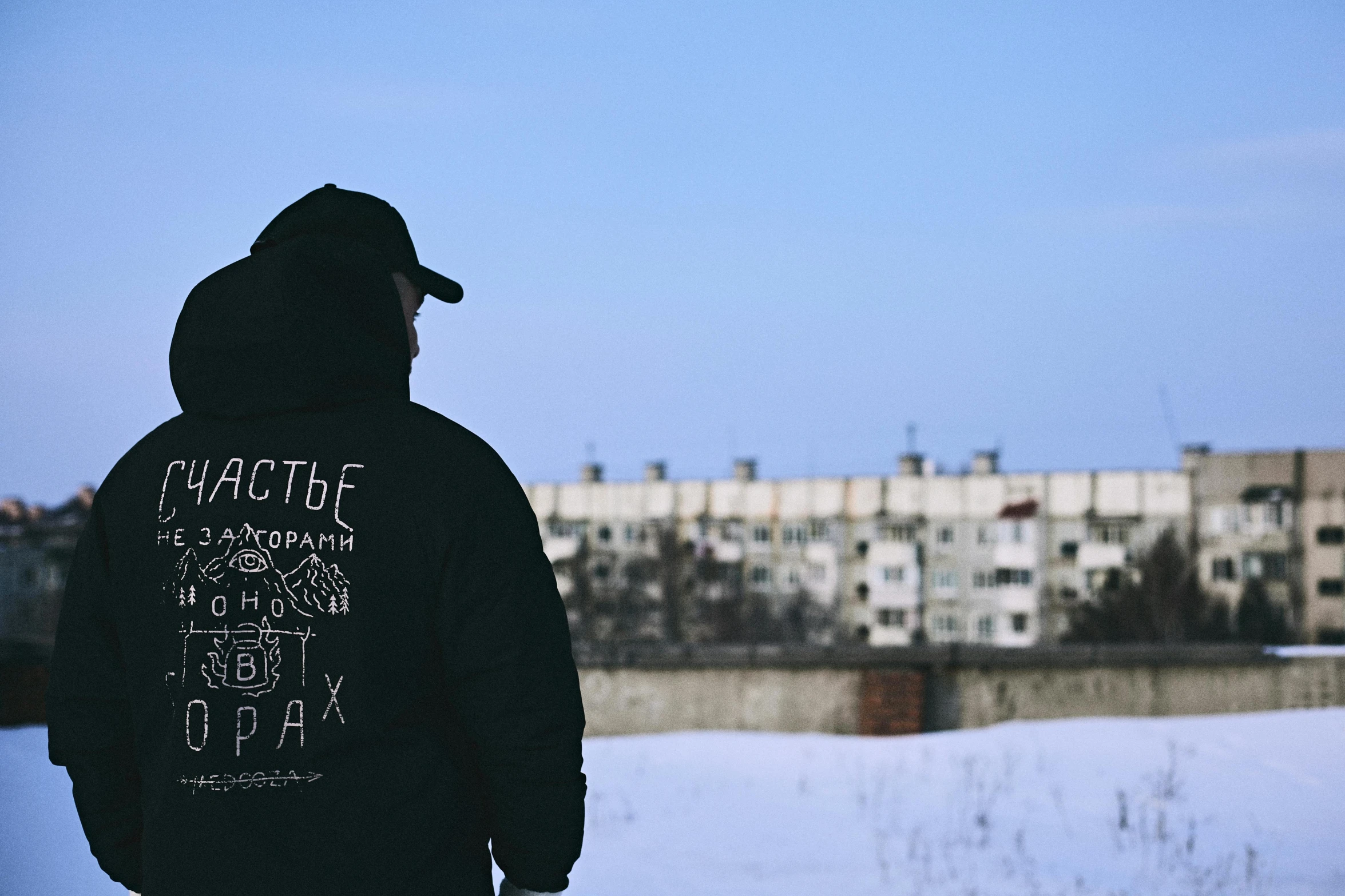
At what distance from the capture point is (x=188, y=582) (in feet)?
5.85

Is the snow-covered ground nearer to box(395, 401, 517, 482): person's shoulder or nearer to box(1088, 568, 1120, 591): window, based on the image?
box(395, 401, 517, 482): person's shoulder

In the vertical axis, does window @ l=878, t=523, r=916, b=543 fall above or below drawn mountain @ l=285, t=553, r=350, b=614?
above

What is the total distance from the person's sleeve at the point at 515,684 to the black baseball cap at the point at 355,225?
0.46 metres

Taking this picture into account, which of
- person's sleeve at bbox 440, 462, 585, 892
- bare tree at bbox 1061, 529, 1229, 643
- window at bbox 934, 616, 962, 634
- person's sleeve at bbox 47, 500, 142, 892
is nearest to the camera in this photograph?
person's sleeve at bbox 440, 462, 585, 892

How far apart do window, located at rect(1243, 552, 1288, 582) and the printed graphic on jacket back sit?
65030 millimetres

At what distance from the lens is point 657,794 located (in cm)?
863

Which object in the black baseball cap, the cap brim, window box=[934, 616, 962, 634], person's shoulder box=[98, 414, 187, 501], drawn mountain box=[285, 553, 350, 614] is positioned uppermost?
the black baseball cap

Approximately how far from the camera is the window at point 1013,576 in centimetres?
6391

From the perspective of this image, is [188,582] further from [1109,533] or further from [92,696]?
[1109,533]

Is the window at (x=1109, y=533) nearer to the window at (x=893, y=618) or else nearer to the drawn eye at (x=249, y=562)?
the window at (x=893, y=618)

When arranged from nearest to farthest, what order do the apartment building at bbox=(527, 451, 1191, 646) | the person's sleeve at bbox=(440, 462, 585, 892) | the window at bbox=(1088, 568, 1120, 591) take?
the person's sleeve at bbox=(440, 462, 585, 892), the window at bbox=(1088, 568, 1120, 591), the apartment building at bbox=(527, 451, 1191, 646)

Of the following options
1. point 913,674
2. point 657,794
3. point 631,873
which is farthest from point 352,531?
point 913,674

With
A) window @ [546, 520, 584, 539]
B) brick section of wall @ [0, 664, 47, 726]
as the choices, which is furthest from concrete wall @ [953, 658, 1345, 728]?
window @ [546, 520, 584, 539]

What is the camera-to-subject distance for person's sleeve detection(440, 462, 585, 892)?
1.71 meters
